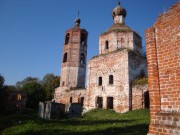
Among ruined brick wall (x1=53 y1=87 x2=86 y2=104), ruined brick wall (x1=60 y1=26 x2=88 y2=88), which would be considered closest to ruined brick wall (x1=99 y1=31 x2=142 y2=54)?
ruined brick wall (x1=53 y1=87 x2=86 y2=104)

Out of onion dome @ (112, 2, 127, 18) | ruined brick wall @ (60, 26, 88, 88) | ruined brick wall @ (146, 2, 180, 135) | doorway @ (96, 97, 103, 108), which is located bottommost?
doorway @ (96, 97, 103, 108)

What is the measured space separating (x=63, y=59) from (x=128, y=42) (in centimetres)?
1336

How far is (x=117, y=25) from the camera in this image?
2412 centimetres

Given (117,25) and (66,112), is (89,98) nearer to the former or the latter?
(66,112)

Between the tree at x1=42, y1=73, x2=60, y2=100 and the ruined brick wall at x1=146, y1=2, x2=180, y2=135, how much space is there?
35988 mm

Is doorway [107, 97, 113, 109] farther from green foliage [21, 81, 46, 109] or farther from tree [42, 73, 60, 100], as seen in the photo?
tree [42, 73, 60, 100]

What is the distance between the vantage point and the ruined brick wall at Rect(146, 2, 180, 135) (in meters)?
3.45

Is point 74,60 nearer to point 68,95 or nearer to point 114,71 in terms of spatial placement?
point 68,95

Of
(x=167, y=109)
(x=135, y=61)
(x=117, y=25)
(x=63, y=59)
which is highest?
(x=117, y=25)

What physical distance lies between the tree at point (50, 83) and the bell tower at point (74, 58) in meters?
11.1

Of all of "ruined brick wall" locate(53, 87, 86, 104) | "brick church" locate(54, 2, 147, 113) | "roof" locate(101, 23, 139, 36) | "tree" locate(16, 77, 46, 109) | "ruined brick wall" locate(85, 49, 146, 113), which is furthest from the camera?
"tree" locate(16, 77, 46, 109)

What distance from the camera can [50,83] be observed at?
4409 cm

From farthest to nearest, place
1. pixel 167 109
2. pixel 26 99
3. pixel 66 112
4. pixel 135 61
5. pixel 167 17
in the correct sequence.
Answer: pixel 26 99, pixel 135 61, pixel 66 112, pixel 167 17, pixel 167 109

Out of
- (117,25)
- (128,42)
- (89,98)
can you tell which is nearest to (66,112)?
(89,98)
